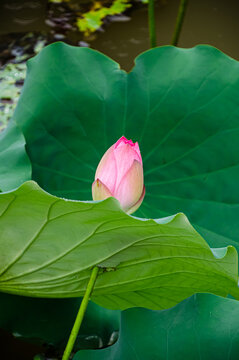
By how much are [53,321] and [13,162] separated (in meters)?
0.35

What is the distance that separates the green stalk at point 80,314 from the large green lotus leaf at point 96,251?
0.02 m

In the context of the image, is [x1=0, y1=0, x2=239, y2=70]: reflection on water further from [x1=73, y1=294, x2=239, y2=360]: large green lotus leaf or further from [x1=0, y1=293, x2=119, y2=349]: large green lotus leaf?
[x1=73, y1=294, x2=239, y2=360]: large green lotus leaf

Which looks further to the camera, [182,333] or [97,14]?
[97,14]

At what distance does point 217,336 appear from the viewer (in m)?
0.88

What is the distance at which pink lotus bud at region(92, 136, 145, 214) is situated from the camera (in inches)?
35.4

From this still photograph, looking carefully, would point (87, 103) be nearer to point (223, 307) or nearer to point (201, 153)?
point (201, 153)

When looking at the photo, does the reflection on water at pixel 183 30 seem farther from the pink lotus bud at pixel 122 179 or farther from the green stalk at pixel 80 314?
the green stalk at pixel 80 314

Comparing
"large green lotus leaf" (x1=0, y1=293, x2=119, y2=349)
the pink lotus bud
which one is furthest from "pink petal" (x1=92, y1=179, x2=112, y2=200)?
"large green lotus leaf" (x1=0, y1=293, x2=119, y2=349)

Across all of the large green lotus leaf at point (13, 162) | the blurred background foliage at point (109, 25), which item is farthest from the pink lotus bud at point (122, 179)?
the blurred background foliage at point (109, 25)

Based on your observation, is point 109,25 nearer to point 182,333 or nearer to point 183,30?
point 183,30

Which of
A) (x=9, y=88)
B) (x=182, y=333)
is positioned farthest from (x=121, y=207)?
(x=9, y=88)

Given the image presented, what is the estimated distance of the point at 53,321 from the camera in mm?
1186

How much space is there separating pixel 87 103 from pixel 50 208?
0.61 metres

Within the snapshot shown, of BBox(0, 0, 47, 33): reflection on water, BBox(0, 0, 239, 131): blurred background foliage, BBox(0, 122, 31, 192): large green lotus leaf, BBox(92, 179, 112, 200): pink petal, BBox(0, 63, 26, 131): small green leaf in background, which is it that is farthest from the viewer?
BBox(0, 0, 47, 33): reflection on water
